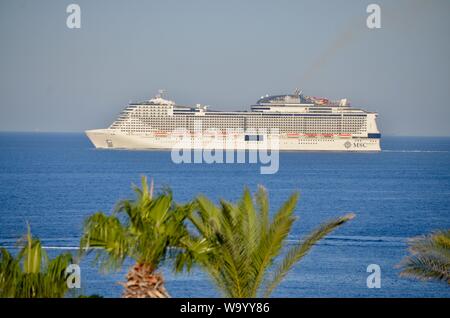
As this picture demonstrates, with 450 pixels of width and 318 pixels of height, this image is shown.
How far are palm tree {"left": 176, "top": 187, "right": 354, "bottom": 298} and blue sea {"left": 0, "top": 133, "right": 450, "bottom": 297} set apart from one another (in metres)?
7.72

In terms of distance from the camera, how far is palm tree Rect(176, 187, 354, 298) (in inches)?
341

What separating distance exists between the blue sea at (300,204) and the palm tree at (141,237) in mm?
8086

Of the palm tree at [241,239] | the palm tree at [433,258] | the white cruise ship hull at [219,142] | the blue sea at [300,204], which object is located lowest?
the blue sea at [300,204]

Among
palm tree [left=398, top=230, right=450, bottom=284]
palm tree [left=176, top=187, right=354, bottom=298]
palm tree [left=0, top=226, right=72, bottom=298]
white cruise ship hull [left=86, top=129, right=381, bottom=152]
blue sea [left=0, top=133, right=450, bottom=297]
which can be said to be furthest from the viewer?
white cruise ship hull [left=86, top=129, right=381, bottom=152]

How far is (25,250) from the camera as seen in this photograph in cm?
827

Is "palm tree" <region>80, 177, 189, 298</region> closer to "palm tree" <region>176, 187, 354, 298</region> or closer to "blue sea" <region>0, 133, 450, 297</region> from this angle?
"palm tree" <region>176, 187, 354, 298</region>

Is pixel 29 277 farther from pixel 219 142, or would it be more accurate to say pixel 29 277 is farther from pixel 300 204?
pixel 219 142

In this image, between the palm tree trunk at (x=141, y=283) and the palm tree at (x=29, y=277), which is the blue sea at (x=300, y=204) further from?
the palm tree at (x=29, y=277)

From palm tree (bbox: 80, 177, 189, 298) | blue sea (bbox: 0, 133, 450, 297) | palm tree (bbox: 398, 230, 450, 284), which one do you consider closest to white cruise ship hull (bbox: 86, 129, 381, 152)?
blue sea (bbox: 0, 133, 450, 297)

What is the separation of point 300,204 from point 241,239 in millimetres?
31338

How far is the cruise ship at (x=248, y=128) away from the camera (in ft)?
294

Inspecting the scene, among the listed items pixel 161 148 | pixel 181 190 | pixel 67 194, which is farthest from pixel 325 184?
pixel 161 148

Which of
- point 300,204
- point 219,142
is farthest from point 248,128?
point 300,204

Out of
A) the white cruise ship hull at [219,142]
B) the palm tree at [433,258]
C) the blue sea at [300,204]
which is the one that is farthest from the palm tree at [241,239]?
the white cruise ship hull at [219,142]
